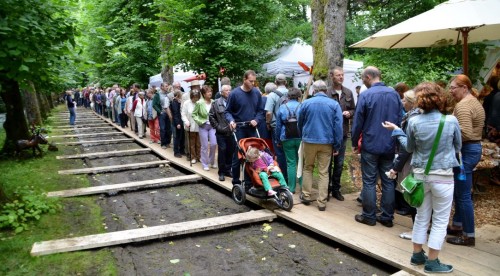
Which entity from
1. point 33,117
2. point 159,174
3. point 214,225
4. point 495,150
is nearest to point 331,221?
point 214,225

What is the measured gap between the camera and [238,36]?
45.2 ft

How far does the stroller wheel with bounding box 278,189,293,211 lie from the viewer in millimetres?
5918

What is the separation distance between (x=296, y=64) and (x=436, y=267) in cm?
1442

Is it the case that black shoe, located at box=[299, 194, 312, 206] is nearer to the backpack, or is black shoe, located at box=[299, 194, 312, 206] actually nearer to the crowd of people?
the crowd of people

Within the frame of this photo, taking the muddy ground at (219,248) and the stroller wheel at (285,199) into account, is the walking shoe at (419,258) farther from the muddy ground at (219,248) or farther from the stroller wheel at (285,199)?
the stroller wheel at (285,199)

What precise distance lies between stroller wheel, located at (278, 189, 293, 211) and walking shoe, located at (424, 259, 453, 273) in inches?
95.0

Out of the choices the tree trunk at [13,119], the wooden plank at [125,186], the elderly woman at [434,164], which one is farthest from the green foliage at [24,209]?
the elderly woman at [434,164]

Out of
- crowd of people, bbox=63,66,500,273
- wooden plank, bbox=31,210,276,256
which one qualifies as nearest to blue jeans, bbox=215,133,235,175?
crowd of people, bbox=63,66,500,273

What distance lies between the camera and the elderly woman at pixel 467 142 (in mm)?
4301

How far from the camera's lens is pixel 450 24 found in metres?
4.86

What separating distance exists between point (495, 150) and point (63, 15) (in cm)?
790

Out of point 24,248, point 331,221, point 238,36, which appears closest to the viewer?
point 24,248

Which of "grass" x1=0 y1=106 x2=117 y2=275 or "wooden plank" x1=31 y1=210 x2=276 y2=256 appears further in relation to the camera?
"wooden plank" x1=31 y1=210 x2=276 y2=256

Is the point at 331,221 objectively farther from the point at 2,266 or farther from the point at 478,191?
the point at 2,266
